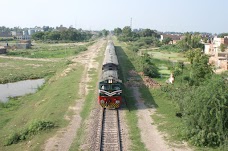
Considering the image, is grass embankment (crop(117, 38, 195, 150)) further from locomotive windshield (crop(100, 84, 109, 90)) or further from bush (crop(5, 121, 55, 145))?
bush (crop(5, 121, 55, 145))

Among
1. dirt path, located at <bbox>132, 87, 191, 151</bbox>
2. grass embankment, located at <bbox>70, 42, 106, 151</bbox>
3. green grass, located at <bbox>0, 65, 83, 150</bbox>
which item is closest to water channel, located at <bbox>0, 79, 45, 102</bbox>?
green grass, located at <bbox>0, 65, 83, 150</bbox>

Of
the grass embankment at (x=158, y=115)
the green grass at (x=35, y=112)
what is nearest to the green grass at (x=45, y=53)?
the green grass at (x=35, y=112)

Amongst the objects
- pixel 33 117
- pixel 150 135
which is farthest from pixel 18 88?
pixel 150 135

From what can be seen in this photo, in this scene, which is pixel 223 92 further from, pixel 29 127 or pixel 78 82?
pixel 78 82

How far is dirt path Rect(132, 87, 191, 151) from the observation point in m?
14.3

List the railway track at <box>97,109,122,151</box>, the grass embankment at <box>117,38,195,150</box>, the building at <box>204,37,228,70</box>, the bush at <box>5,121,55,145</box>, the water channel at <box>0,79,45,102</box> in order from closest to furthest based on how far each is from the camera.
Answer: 1. the railway track at <box>97,109,122,151</box>
2. the grass embankment at <box>117,38,195,150</box>
3. the bush at <box>5,121,55,145</box>
4. the water channel at <box>0,79,45,102</box>
5. the building at <box>204,37,228,70</box>

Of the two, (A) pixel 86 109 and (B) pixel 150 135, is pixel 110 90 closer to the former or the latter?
(A) pixel 86 109

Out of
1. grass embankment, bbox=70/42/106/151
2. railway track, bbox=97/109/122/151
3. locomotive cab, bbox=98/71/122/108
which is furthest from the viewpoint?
locomotive cab, bbox=98/71/122/108

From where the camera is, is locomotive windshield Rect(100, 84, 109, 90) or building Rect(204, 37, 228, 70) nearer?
locomotive windshield Rect(100, 84, 109, 90)

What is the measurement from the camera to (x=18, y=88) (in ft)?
113

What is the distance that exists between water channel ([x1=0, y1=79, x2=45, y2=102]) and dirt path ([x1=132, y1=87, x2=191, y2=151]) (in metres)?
15.8

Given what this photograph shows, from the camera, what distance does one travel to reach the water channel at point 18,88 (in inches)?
1208

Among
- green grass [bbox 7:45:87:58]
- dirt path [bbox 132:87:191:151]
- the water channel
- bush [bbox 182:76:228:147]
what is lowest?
the water channel

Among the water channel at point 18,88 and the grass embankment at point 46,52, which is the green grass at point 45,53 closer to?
the grass embankment at point 46,52
